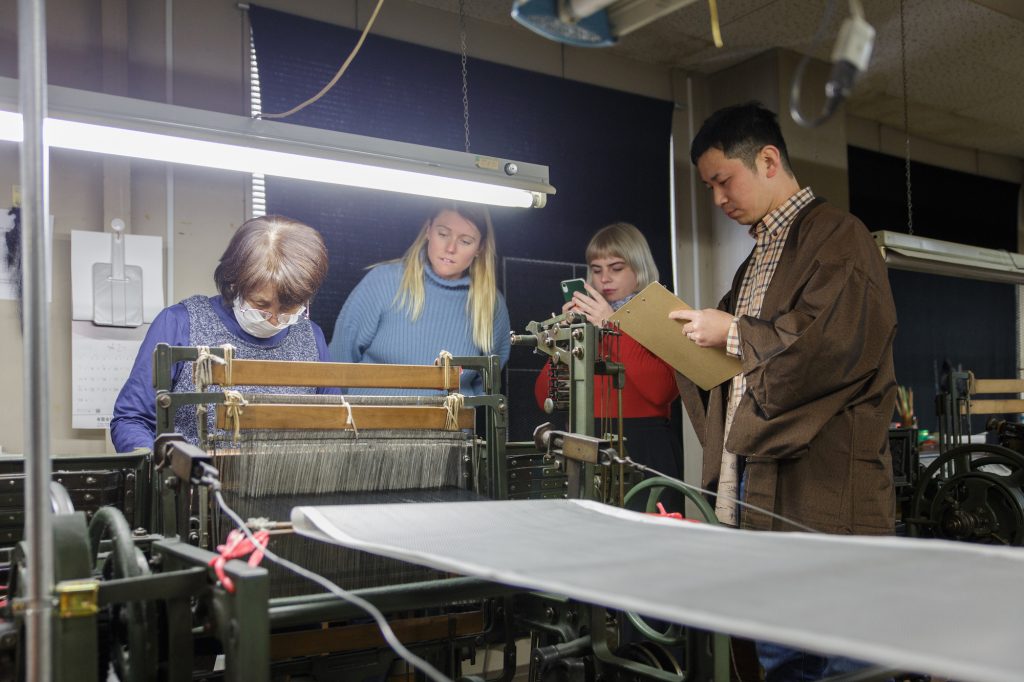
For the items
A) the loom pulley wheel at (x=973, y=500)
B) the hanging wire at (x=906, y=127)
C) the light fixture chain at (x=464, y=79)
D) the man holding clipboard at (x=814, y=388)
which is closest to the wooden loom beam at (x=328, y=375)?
the man holding clipboard at (x=814, y=388)

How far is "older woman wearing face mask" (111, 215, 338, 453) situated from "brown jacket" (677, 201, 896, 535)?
1.42 metres

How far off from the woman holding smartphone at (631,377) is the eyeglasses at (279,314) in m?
1.01

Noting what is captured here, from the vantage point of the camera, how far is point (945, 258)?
403 cm

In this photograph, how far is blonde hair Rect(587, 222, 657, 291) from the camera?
4.14 metres

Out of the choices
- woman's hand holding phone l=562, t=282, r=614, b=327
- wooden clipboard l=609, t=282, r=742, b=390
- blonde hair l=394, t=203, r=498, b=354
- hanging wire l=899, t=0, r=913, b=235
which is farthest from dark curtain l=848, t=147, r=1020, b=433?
wooden clipboard l=609, t=282, r=742, b=390

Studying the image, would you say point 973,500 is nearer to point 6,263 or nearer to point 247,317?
point 247,317

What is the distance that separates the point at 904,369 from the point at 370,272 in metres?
3.52

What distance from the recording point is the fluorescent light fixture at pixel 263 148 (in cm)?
217

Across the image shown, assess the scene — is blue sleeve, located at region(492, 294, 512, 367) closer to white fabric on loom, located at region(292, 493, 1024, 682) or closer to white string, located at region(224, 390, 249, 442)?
white string, located at region(224, 390, 249, 442)

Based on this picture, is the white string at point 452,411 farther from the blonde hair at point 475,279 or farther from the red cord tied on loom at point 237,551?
the blonde hair at point 475,279

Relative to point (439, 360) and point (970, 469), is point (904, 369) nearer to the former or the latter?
point (970, 469)

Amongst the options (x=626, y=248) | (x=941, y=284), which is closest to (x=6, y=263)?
(x=626, y=248)

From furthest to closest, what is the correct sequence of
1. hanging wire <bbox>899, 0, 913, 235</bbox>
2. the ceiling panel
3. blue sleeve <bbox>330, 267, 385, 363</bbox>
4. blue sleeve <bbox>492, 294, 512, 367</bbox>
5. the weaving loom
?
1. hanging wire <bbox>899, 0, 913, 235</bbox>
2. the ceiling panel
3. blue sleeve <bbox>492, 294, 512, 367</bbox>
4. blue sleeve <bbox>330, 267, 385, 363</bbox>
5. the weaving loom

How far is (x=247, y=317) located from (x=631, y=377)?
154 centimetres
